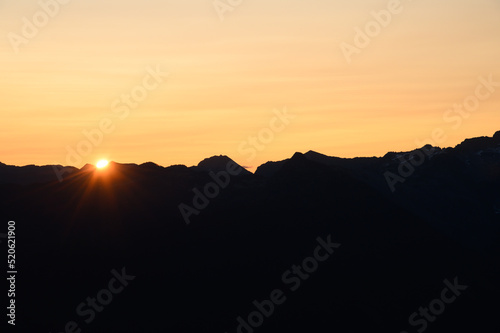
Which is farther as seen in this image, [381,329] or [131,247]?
[131,247]

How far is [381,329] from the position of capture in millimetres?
179750

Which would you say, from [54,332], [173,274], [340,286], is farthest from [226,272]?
[54,332]

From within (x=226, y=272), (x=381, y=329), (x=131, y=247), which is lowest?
(x=381, y=329)

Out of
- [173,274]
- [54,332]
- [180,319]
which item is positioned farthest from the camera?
[173,274]

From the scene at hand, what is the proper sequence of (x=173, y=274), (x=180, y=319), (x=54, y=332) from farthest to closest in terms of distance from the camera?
(x=173, y=274)
(x=180, y=319)
(x=54, y=332)

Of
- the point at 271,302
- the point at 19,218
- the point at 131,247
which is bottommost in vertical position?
the point at 271,302

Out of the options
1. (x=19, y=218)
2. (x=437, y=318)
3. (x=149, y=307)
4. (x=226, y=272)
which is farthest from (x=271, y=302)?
(x=19, y=218)

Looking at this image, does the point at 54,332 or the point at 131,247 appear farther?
the point at 131,247

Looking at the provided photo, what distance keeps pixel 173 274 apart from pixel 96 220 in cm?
2514

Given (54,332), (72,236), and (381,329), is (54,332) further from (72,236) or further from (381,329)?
(381,329)

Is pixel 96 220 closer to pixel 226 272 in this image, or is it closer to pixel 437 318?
pixel 226 272

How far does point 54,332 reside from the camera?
162 meters

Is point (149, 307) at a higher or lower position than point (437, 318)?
higher

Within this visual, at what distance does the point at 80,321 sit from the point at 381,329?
6688 centimetres
